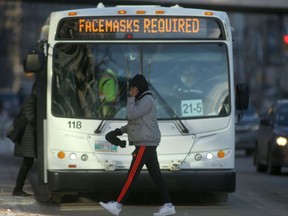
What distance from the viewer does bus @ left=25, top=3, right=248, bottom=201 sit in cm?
1225

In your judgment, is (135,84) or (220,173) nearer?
(135,84)

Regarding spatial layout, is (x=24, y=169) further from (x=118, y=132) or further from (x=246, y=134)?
(x=246, y=134)

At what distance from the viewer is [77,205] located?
13.1 metres

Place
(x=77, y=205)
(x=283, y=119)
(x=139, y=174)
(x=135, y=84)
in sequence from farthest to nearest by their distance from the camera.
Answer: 1. (x=283, y=119)
2. (x=77, y=205)
3. (x=139, y=174)
4. (x=135, y=84)

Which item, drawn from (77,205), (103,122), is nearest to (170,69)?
(103,122)

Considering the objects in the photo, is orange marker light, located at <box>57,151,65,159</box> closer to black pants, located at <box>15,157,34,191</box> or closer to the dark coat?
the dark coat

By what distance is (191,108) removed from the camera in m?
12.5

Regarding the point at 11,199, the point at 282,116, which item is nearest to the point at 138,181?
the point at 11,199

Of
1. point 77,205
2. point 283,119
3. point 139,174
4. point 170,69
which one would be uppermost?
point 170,69

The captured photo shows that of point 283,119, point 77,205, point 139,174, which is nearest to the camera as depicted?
point 139,174

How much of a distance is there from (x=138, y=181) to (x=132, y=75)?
56.1 inches

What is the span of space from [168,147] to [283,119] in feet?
27.4

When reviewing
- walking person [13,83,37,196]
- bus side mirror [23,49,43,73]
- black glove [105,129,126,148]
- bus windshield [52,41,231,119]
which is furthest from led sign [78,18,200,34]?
black glove [105,129,126,148]

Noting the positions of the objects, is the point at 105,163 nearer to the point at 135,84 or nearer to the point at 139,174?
the point at 139,174
